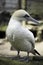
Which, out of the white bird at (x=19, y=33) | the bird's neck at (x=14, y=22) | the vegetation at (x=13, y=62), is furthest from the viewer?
the bird's neck at (x=14, y=22)

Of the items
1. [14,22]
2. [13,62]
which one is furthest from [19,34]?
[13,62]

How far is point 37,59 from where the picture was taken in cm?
320

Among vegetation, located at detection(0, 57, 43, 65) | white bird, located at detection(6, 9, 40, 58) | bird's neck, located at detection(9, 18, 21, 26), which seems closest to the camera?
vegetation, located at detection(0, 57, 43, 65)

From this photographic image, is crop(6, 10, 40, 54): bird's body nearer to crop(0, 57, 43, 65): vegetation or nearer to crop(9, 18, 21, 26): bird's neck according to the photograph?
crop(9, 18, 21, 26): bird's neck

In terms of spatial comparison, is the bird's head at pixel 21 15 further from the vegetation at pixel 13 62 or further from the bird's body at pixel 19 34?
the vegetation at pixel 13 62

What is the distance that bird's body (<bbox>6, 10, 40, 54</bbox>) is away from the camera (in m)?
4.14

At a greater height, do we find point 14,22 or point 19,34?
point 14,22

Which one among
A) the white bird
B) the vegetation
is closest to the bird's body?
the white bird

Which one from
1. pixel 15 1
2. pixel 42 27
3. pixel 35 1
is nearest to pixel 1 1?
pixel 15 1

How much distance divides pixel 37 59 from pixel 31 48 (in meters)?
1.39

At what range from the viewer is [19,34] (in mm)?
4160

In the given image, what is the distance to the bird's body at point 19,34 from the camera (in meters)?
4.14

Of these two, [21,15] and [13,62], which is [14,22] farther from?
[13,62]

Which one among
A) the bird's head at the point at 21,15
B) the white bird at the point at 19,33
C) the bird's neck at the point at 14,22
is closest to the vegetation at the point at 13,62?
the white bird at the point at 19,33
